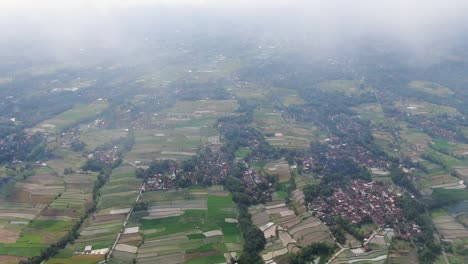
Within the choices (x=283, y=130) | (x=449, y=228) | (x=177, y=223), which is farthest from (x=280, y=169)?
(x=449, y=228)

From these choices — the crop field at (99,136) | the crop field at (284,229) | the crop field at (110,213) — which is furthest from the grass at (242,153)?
the crop field at (99,136)

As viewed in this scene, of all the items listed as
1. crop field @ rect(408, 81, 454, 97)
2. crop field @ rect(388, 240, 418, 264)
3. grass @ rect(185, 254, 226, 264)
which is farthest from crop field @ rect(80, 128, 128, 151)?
crop field @ rect(408, 81, 454, 97)

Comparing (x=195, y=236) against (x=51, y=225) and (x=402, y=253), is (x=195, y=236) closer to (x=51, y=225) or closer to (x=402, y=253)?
(x=51, y=225)

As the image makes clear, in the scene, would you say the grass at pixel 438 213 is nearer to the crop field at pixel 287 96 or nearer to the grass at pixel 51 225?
the grass at pixel 51 225

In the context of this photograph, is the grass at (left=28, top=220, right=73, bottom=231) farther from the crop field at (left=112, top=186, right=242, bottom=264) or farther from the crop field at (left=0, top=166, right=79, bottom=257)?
the crop field at (left=112, top=186, right=242, bottom=264)

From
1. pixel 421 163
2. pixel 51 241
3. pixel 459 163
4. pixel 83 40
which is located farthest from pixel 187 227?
pixel 83 40
